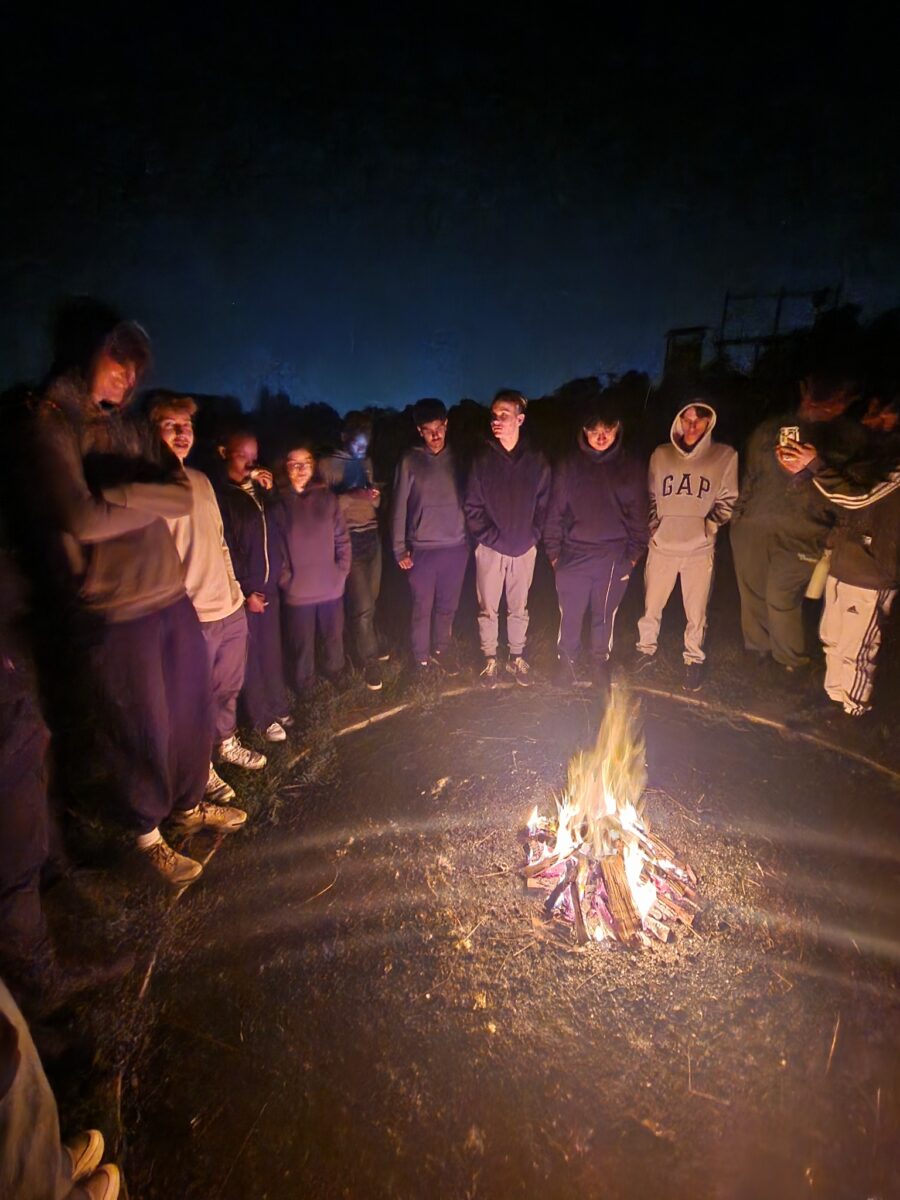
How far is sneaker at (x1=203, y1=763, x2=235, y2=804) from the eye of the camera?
13.6 feet

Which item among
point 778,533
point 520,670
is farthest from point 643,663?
point 778,533

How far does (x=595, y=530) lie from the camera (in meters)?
5.71

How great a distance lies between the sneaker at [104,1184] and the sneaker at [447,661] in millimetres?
4423

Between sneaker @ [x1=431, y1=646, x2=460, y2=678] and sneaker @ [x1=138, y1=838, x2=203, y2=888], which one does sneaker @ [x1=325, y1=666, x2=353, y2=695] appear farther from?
Answer: sneaker @ [x1=138, y1=838, x2=203, y2=888]

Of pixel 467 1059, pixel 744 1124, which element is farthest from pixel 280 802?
pixel 744 1124

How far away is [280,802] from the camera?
13.8ft

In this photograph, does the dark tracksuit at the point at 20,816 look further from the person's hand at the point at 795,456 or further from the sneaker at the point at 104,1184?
the person's hand at the point at 795,456

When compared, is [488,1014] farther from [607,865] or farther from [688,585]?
[688,585]

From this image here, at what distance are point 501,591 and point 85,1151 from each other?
494 cm

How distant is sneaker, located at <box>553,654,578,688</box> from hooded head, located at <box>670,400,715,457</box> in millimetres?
2423

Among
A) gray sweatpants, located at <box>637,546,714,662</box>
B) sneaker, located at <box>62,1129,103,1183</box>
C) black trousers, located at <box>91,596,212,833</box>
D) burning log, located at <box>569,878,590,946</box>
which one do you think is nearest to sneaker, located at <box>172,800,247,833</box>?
black trousers, located at <box>91,596,212,833</box>

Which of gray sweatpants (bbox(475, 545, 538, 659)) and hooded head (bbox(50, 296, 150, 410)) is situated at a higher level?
hooded head (bbox(50, 296, 150, 410))

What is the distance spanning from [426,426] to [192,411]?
92.9 inches

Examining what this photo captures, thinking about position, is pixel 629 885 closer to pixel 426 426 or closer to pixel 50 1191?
pixel 50 1191
